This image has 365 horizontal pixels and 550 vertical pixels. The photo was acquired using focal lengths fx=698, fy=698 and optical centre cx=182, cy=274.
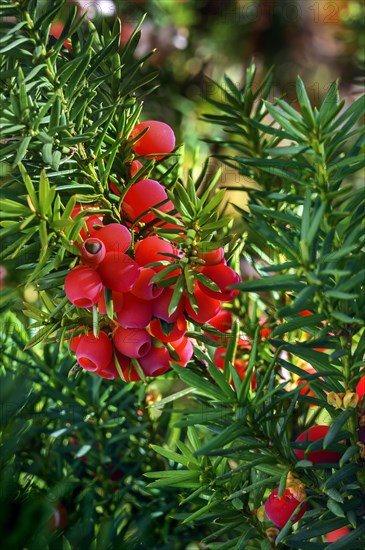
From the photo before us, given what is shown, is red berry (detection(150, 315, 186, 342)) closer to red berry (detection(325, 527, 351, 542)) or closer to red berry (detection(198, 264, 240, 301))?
red berry (detection(198, 264, 240, 301))

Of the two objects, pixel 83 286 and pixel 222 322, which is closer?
pixel 83 286

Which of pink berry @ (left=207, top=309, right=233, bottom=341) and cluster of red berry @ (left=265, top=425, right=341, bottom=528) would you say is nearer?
cluster of red berry @ (left=265, top=425, right=341, bottom=528)

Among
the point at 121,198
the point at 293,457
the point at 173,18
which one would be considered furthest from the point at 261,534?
the point at 173,18

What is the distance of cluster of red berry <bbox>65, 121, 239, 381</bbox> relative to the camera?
0.31 metres

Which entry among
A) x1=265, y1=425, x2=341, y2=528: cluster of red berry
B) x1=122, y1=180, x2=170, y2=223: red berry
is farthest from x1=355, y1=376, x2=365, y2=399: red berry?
x1=122, y1=180, x2=170, y2=223: red berry

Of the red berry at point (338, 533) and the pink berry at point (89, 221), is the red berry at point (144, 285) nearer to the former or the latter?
the pink berry at point (89, 221)

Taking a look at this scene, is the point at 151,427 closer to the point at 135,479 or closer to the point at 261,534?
the point at 135,479

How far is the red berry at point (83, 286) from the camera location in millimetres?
292

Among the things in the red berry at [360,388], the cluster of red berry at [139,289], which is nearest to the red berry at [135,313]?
the cluster of red berry at [139,289]

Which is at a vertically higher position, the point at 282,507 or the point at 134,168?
the point at 134,168

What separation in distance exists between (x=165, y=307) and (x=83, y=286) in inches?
1.8

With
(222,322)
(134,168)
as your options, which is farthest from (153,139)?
(222,322)

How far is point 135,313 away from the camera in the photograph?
0.32 meters

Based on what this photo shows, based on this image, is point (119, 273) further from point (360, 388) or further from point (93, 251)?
point (360, 388)
